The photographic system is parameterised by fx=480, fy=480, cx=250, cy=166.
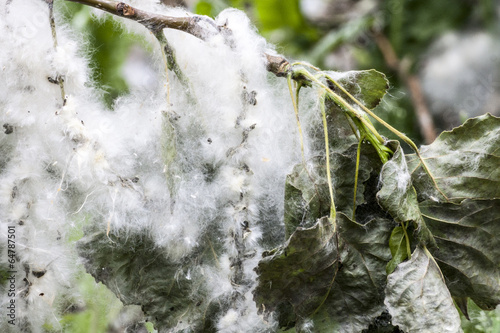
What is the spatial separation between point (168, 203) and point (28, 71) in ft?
0.61

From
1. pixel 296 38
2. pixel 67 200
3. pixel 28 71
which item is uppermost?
pixel 28 71

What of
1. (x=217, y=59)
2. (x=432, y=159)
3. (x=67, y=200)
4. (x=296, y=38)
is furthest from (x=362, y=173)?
(x=296, y=38)

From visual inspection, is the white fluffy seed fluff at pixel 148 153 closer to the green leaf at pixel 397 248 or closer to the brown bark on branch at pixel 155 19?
the brown bark on branch at pixel 155 19

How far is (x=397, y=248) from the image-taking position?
429 mm

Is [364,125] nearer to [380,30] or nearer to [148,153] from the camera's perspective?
[148,153]

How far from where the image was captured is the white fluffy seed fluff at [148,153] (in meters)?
0.46

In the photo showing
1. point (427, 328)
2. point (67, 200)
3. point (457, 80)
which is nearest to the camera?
point (427, 328)

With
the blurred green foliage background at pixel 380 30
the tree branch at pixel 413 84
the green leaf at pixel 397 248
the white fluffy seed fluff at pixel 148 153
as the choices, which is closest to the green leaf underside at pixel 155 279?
the white fluffy seed fluff at pixel 148 153

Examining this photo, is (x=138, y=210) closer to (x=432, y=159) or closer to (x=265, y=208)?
(x=265, y=208)

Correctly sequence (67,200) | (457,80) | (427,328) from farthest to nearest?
(457,80) → (67,200) → (427,328)

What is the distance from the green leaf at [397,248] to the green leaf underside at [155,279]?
0.17 m

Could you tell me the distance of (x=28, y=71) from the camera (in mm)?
467

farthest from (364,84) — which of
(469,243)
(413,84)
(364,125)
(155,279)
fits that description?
(413,84)

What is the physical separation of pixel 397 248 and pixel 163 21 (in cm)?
30
